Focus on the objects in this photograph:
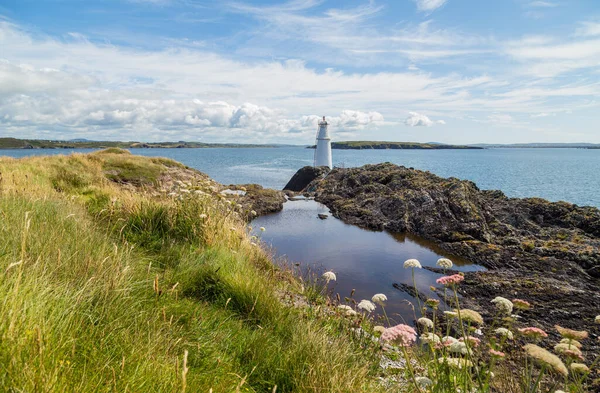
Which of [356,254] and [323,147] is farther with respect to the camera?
[323,147]

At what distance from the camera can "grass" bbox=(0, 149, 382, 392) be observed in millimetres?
2102

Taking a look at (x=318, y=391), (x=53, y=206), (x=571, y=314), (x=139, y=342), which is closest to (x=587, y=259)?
(x=571, y=314)

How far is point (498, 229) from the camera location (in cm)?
1781

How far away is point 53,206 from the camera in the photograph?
22.5 feet

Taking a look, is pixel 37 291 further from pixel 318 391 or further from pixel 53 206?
pixel 53 206

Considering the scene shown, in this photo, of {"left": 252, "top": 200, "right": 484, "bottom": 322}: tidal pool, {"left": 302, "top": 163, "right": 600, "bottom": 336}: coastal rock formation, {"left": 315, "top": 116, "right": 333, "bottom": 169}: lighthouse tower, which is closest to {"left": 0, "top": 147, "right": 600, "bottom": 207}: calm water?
{"left": 315, "top": 116, "right": 333, "bottom": 169}: lighthouse tower

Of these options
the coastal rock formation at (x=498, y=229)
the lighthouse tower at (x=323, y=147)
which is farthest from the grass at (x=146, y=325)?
the lighthouse tower at (x=323, y=147)

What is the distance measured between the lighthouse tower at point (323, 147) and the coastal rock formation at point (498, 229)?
20993 millimetres

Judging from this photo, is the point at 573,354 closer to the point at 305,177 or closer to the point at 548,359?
the point at 548,359

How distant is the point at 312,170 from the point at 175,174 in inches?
690

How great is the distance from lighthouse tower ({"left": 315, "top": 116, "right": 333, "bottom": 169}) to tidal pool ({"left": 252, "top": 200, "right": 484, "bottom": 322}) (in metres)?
29.0

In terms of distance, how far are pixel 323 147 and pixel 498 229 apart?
35.1 metres

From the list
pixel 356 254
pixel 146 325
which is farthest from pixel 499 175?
pixel 146 325

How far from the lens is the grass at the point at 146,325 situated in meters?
2.10
